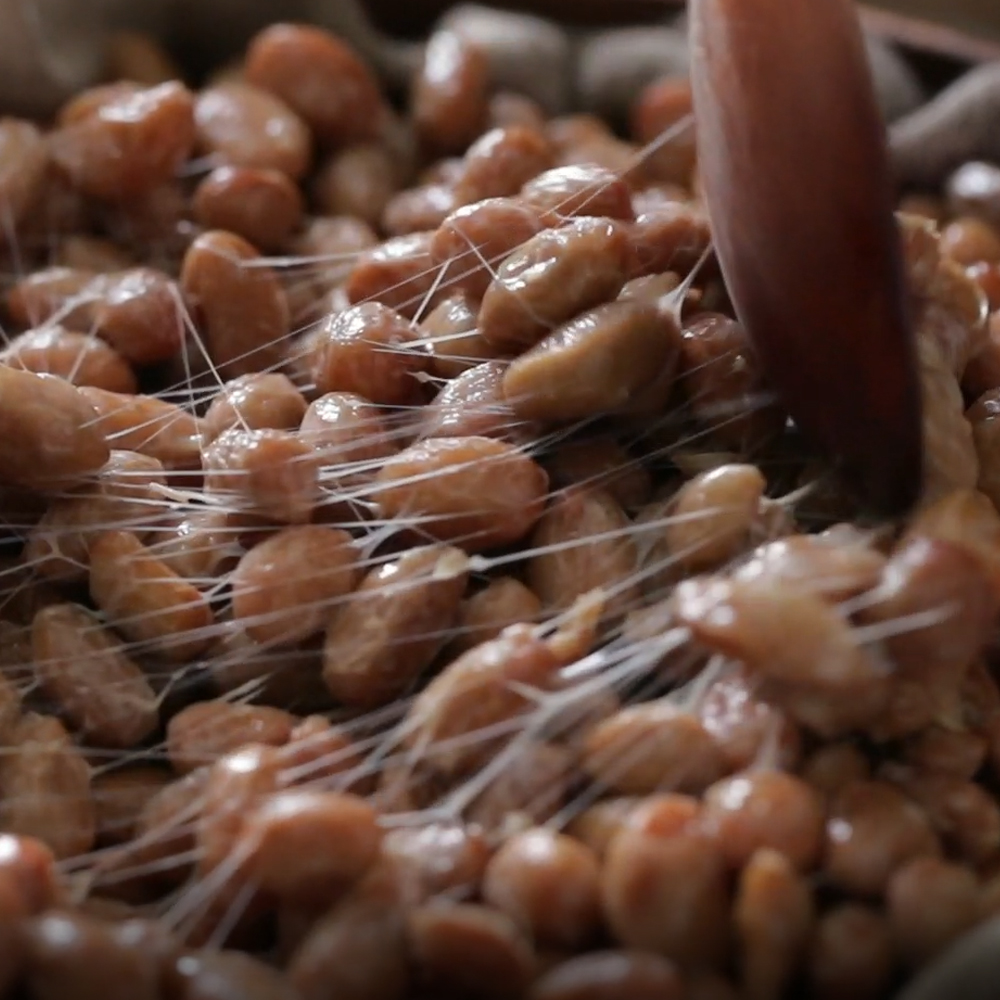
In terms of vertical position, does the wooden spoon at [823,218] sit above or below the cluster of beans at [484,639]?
above

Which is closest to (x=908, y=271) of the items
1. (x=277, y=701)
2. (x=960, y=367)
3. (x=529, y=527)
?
(x=960, y=367)

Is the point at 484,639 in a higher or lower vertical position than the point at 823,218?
lower

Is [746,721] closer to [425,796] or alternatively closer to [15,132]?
[425,796]

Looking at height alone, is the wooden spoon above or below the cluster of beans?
above
